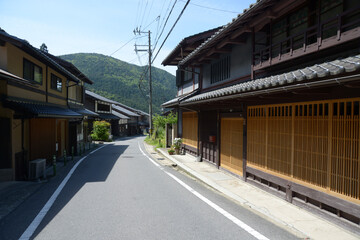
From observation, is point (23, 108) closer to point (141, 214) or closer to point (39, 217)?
point (39, 217)

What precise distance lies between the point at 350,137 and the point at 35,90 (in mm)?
13852

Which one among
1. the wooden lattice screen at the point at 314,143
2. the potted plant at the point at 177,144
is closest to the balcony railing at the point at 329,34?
the wooden lattice screen at the point at 314,143

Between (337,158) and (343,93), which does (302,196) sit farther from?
(343,93)

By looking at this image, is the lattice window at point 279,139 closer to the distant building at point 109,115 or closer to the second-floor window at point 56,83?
the second-floor window at point 56,83

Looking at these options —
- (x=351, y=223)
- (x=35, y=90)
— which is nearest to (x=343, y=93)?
(x=351, y=223)

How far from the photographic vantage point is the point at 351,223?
464 cm

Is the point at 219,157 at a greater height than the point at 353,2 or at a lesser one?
lesser

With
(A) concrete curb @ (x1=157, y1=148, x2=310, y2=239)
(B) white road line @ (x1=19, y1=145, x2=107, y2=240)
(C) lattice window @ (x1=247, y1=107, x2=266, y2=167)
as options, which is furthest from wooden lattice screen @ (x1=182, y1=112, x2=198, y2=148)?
(B) white road line @ (x1=19, y1=145, x2=107, y2=240)

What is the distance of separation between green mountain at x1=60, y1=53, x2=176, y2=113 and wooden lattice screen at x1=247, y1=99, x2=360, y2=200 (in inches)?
3139

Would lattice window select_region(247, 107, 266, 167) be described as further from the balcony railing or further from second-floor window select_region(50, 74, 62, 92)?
second-floor window select_region(50, 74, 62, 92)

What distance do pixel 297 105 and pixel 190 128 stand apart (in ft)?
33.3

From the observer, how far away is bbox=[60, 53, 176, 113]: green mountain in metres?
90.8

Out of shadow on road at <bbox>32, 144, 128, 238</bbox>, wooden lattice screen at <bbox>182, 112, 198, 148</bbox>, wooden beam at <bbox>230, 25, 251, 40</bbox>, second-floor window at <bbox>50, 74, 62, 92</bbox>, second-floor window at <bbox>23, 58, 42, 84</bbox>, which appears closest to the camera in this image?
shadow on road at <bbox>32, 144, 128, 238</bbox>

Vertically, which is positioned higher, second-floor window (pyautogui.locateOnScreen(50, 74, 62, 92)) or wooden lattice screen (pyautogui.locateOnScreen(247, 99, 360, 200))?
second-floor window (pyautogui.locateOnScreen(50, 74, 62, 92))
